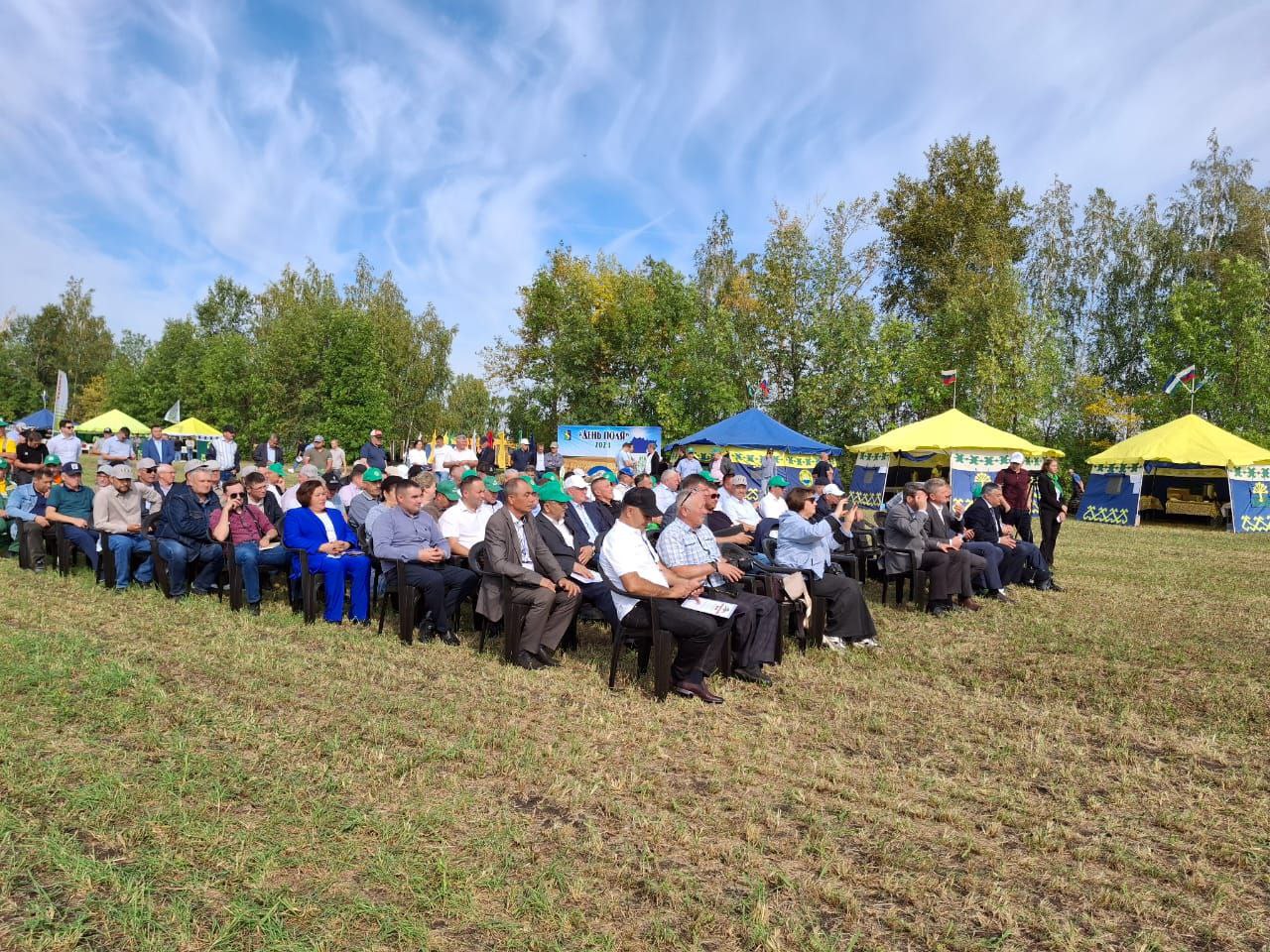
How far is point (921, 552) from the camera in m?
7.71

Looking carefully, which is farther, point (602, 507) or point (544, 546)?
point (602, 507)

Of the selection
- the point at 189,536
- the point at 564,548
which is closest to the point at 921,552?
the point at 564,548

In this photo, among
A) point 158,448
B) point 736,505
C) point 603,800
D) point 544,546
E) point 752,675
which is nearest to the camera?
point 603,800

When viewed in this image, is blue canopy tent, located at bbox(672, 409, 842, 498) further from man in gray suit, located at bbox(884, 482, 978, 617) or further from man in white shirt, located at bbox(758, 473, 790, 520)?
man in gray suit, located at bbox(884, 482, 978, 617)

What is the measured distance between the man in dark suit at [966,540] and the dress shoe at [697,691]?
3.96 metres

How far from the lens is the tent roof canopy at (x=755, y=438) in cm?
2100

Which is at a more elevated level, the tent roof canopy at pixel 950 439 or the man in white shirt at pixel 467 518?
the tent roof canopy at pixel 950 439

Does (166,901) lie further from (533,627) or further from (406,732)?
(533,627)

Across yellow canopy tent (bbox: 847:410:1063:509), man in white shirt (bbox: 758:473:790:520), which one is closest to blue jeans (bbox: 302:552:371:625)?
man in white shirt (bbox: 758:473:790:520)

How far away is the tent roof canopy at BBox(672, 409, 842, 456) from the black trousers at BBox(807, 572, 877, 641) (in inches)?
579

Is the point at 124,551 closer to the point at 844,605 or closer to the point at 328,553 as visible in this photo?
the point at 328,553

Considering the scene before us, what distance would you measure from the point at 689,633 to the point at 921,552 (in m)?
3.67

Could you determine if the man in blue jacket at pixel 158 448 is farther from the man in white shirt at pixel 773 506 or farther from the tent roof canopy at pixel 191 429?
the man in white shirt at pixel 773 506

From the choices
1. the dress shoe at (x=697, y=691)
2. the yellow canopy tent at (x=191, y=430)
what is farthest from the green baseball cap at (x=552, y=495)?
the yellow canopy tent at (x=191, y=430)
